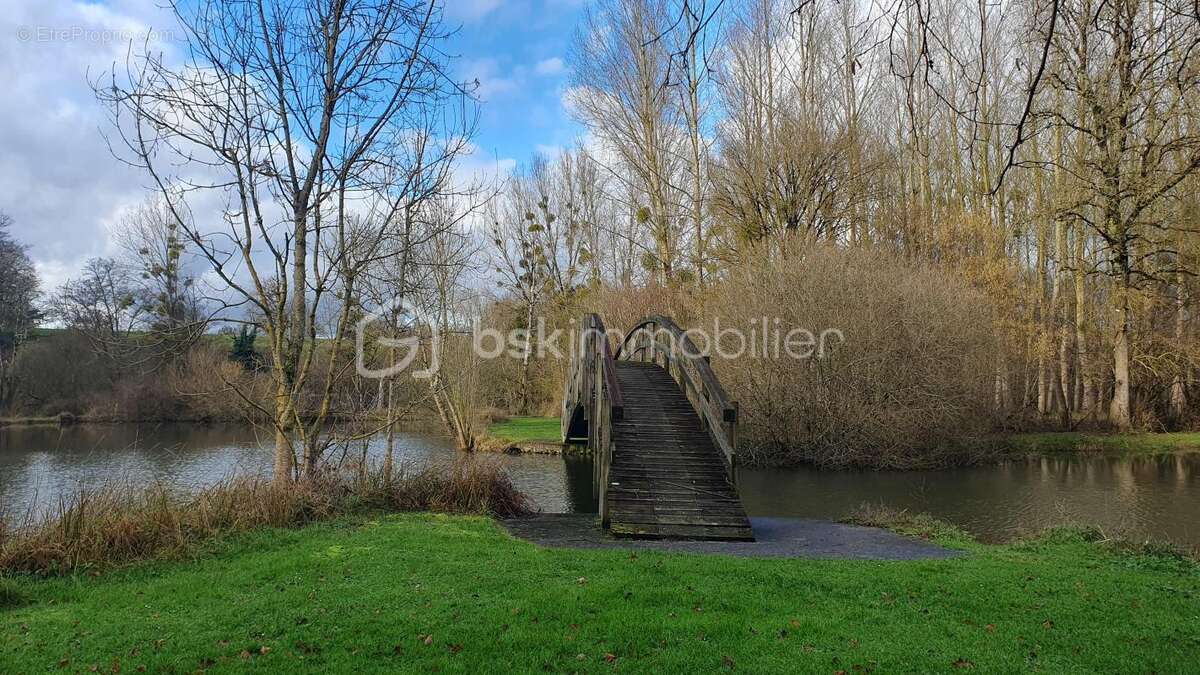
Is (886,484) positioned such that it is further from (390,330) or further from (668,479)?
(390,330)

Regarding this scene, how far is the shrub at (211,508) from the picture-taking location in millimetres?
6445

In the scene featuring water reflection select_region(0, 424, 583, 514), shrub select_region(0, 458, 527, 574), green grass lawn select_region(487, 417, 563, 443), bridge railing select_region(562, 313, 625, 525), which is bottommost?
water reflection select_region(0, 424, 583, 514)

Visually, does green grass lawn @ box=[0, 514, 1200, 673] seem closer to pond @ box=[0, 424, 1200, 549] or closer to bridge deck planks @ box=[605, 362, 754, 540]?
bridge deck planks @ box=[605, 362, 754, 540]

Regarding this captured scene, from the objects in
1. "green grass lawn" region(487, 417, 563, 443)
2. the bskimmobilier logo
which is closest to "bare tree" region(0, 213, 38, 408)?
"green grass lawn" region(487, 417, 563, 443)

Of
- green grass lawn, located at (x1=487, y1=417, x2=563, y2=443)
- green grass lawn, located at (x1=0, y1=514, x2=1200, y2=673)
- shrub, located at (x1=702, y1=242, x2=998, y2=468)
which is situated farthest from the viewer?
green grass lawn, located at (x1=487, y1=417, x2=563, y2=443)

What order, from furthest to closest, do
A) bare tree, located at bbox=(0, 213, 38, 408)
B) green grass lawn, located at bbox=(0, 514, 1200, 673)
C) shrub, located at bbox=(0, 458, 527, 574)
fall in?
bare tree, located at bbox=(0, 213, 38, 408) < shrub, located at bbox=(0, 458, 527, 574) < green grass lawn, located at bbox=(0, 514, 1200, 673)

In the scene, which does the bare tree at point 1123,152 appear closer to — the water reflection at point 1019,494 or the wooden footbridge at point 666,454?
the water reflection at point 1019,494

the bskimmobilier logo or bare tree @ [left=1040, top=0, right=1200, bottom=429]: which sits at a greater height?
Result: bare tree @ [left=1040, top=0, right=1200, bottom=429]

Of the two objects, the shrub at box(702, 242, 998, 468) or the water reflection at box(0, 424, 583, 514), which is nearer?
the water reflection at box(0, 424, 583, 514)

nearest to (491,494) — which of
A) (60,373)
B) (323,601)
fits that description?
(323,601)

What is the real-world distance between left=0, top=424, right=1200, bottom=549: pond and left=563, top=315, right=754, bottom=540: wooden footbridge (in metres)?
2.47

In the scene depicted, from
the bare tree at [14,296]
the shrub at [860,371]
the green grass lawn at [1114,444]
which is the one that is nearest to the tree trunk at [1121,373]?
the green grass lawn at [1114,444]

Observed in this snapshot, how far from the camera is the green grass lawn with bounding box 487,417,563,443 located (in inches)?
966

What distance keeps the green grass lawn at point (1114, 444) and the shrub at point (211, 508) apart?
58.9 ft
